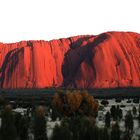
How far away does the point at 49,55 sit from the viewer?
140m

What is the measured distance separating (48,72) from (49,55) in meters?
8.89

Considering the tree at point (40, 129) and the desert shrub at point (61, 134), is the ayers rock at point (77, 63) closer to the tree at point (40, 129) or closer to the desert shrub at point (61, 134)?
the tree at point (40, 129)

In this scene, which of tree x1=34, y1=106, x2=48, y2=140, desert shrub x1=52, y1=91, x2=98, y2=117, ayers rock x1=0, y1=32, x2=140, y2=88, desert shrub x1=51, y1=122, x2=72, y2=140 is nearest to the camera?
desert shrub x1=51, y1=122, x2=72, y2=140

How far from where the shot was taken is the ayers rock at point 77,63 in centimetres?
12288

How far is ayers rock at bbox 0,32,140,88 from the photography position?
403 feet

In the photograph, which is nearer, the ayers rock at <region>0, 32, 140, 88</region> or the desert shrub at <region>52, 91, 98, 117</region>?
the desert shrub at <region>52, 91, 98, 117</region>

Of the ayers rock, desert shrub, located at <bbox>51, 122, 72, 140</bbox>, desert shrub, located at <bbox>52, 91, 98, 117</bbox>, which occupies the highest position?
the ayers rock

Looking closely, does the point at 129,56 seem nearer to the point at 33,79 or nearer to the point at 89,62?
the point at 89,62

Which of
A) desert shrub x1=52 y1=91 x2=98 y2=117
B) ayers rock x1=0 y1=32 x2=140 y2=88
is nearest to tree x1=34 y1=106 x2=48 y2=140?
desert shrub x1=52 y1=91 x2=98 y2=117

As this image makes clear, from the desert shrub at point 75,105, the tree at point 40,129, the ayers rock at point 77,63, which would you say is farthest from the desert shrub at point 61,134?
the ayers rock at point 77,63

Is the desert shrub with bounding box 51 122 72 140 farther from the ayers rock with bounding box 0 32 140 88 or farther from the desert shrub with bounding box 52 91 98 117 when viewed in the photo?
the ayers rock with bounding box 0 32 140 88

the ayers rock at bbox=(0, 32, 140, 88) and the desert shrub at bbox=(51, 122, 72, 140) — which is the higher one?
the ayers rock at bbox=(0, 32, 140, 88)

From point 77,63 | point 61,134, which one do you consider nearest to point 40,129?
point 61,134

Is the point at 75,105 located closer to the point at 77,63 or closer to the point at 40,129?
the point at 40,129
